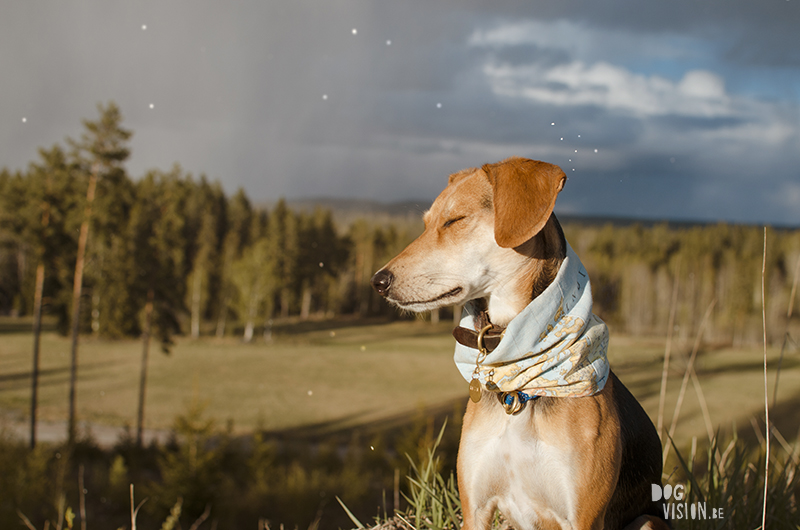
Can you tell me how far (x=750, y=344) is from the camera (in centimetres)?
5162

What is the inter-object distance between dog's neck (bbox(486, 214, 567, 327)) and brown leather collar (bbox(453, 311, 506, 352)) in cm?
9

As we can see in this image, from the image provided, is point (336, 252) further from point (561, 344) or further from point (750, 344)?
point (561, 344)

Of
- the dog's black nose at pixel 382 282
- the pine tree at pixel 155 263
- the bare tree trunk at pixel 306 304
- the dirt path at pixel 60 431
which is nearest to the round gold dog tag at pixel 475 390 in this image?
the dog's black nose at pixel 382 282

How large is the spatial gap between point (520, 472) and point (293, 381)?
157 feet

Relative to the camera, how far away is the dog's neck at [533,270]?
76.6 inches

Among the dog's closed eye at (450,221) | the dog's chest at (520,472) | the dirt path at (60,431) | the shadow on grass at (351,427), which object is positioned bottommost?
the shadow on grass at (351,427)

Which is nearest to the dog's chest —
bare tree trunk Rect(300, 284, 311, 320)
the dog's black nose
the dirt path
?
the dog's black nose

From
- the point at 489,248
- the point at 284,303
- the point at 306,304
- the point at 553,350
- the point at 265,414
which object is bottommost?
the point at 265,414

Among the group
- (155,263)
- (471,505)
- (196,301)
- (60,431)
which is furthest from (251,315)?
(471,505)

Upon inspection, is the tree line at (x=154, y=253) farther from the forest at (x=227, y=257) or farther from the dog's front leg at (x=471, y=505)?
the dog's front leg at (x=471, y=505)

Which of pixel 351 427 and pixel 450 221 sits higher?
pixel 450 221

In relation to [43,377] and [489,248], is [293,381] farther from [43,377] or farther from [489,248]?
[489,248]

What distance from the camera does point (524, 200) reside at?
1.80m

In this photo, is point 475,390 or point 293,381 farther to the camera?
point 293,381
